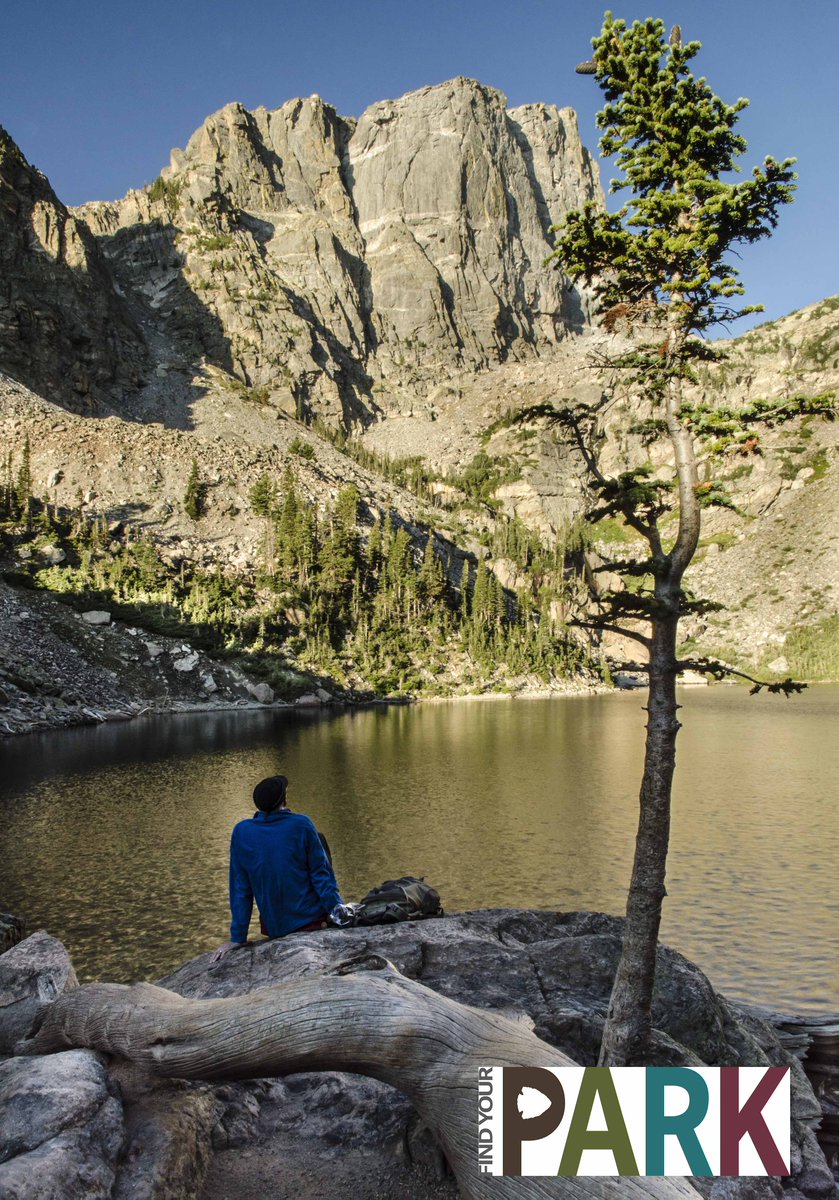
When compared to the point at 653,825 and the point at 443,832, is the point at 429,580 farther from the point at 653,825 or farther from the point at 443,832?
the point at 653,825

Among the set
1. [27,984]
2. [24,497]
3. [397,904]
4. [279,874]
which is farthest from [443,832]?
[24,497]

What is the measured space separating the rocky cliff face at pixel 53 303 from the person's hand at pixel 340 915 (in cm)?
15628

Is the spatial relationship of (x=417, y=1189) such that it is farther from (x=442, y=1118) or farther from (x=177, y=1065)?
(x=177, y=1065)

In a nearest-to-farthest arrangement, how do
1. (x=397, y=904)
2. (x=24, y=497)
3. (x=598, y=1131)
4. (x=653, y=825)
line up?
(x=598, y=1131) → (x=653, y=825) → (x=397, y=904) → (x=24, y=497)

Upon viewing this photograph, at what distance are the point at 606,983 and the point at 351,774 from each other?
99.9 feet

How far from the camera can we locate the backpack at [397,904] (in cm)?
1005

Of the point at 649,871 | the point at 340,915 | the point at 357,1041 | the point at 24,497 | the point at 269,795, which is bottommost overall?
the point at 340,915

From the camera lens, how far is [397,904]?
10445mm

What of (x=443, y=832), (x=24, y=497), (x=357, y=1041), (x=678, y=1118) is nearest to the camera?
(x=357, y=1041)

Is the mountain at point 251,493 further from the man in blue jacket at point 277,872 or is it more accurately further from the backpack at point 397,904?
the backpack at point 397,904

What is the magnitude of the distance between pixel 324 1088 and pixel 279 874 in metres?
2.60

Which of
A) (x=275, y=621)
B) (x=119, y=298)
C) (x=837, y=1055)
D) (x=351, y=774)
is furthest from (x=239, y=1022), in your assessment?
(x=119, y=298)

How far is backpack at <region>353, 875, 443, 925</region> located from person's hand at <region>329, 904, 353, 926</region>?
0.16 meters

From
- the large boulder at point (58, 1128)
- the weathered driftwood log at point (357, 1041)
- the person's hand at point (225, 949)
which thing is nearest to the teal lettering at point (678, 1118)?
the weathered driftwood log at point (357, 1041)
